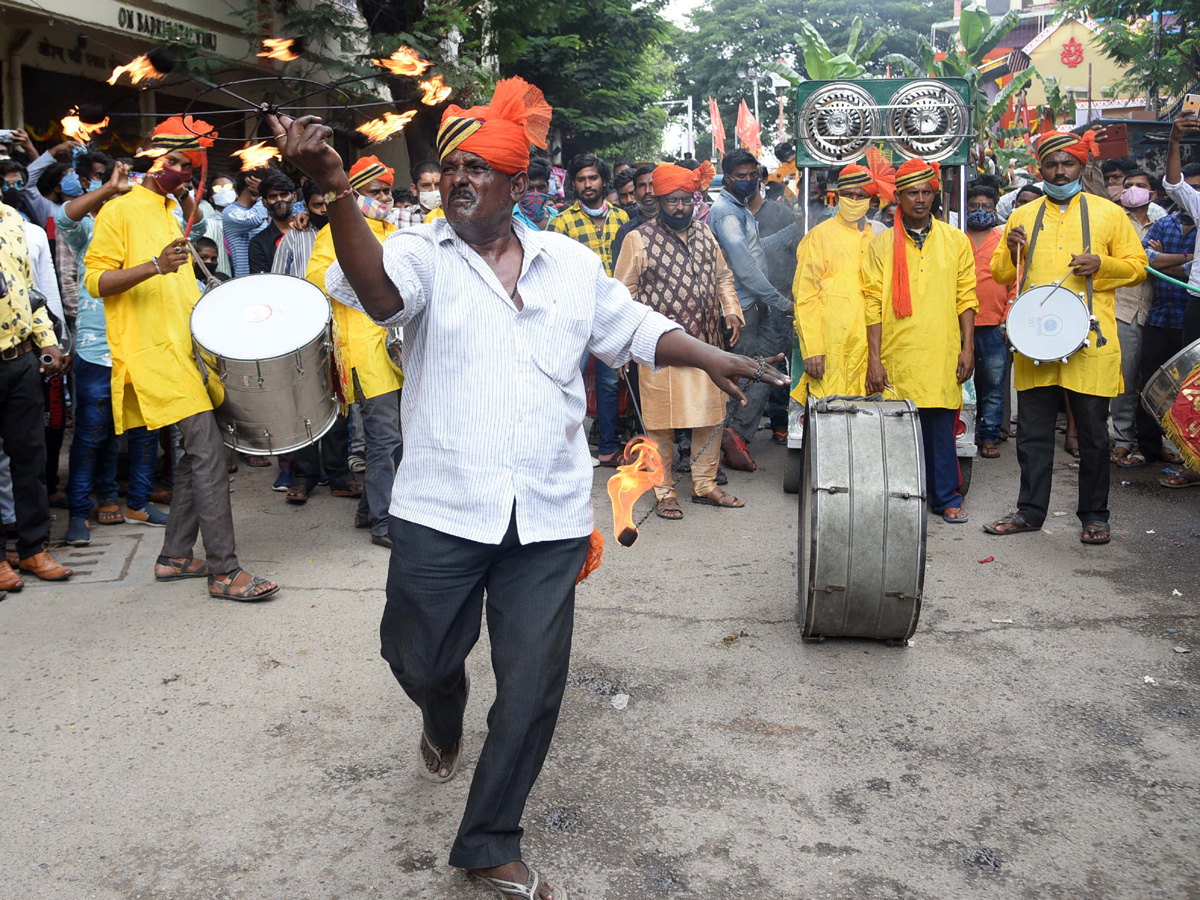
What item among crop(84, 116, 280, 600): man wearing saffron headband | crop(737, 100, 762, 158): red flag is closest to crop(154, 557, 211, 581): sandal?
crop(84, 116, 280, 600): man wearing saffron headband

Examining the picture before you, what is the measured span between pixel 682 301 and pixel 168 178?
3.15 meters

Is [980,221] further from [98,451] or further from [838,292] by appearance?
[98,451]

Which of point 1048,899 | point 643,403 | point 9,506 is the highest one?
point 643,403

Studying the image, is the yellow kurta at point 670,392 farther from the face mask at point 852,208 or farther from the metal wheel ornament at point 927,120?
the metal wheel ornament at point 927,120

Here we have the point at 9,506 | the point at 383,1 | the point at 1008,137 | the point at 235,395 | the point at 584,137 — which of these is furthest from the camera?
the point at 584,137

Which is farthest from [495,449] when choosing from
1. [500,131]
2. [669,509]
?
[669,509]

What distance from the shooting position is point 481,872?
2936mm

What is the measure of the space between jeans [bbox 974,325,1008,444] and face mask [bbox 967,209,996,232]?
0.83 m

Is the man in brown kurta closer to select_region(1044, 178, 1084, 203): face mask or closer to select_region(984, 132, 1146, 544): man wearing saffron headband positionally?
select_region(984, 132, 1146, 544): man wearing saffron headband

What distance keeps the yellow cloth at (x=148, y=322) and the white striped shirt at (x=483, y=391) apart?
108 inches

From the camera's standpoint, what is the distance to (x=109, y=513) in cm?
686

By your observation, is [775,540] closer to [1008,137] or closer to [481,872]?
[481,872]

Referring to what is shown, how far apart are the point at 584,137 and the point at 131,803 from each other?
25496 millimetres

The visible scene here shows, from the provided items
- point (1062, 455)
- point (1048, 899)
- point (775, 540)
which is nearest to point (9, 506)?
point (775, 540)
